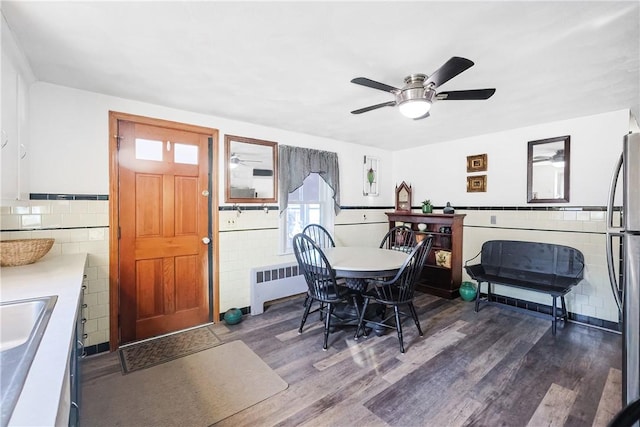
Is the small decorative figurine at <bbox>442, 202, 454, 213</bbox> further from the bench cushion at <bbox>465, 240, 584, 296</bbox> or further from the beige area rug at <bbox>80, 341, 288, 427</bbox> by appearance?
the beige area rug at <bbox>80, 341, 288, 427</bbox>

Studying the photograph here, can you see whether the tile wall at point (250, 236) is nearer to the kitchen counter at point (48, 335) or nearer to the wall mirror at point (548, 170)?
the wall mirror at point (548, 170)

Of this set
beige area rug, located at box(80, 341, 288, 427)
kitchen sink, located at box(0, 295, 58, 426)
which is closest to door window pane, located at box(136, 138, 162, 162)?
kitchen sink, located at box(0, 295, 58, 426)

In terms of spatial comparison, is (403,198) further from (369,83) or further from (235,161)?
(369,83)

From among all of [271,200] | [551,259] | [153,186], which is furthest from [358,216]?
[153,186]

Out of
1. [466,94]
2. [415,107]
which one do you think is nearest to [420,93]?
[415,107]

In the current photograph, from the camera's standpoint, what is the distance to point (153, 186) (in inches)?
109

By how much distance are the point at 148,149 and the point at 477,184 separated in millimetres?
4089

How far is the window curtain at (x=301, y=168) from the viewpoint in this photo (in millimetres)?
3635

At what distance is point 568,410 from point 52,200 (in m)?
4.05

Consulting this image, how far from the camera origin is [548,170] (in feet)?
11.1

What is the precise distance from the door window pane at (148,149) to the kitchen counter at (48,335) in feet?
3.60

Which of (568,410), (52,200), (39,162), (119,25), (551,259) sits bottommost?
(568,410)

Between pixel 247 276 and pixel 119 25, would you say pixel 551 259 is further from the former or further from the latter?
pixel 119 25

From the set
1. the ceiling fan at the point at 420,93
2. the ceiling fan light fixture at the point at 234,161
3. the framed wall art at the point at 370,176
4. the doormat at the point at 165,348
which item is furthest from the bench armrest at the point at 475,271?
the ceiling fan light fixture at the point at 234,161
